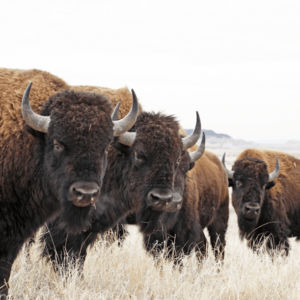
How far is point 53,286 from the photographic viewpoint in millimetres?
4965

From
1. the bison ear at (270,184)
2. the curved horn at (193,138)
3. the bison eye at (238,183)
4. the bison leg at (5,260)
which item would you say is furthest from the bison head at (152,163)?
the bison ear at (270,184)

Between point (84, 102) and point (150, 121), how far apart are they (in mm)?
1553

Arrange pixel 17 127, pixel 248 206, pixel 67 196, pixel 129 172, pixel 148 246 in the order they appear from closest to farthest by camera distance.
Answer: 1. pixel 67 196
2. pixel 17 127
3. pixel 129 172
4. pixel 148 246
5. pixel 248 206

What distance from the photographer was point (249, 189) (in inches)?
331

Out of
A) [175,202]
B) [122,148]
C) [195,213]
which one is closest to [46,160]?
[122,148]

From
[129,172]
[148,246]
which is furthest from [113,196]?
[148,246]

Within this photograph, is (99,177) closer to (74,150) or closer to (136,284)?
(74,150)

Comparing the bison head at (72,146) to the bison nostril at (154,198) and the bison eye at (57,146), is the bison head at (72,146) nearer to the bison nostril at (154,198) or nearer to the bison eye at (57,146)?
the bison eye at (57,146)

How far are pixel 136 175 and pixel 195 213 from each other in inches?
89.1

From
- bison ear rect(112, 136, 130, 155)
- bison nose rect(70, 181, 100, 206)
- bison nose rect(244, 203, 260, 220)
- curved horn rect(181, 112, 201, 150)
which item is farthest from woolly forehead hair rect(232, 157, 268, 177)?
bison nose rect(70, 181, 100, 206)

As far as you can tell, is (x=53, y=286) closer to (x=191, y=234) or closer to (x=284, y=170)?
(x=191, y=234)

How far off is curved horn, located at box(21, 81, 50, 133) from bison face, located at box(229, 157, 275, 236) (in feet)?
17.2

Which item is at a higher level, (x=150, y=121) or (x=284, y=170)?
(x=150, y=121)

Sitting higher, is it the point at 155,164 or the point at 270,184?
the point at 155,164
